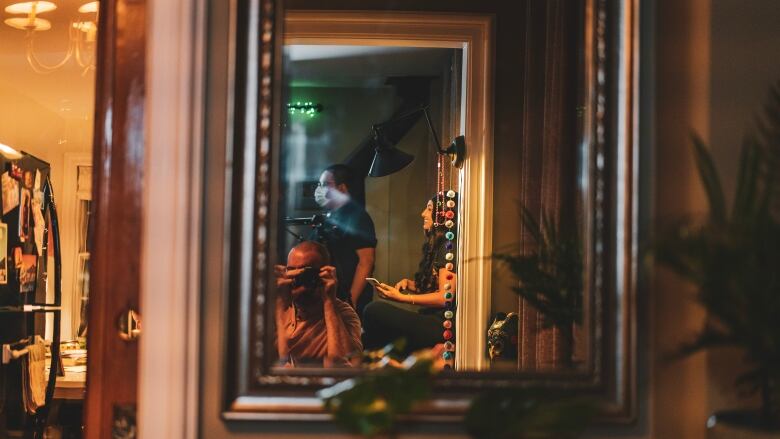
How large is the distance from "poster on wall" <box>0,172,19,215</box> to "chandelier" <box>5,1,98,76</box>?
1.92 ft

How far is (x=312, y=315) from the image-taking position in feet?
5.71

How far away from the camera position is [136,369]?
137 centimetres

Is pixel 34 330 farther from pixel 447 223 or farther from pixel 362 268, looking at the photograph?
pixel 447 223

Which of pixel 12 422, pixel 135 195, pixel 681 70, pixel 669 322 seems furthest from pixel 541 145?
pixel 12 422

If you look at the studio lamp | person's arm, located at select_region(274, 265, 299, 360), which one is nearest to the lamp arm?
the studio lamp

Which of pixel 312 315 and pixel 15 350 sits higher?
pixel 312 315

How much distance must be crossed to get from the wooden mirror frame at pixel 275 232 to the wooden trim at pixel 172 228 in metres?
0.06

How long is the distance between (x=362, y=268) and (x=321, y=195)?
0.77ft

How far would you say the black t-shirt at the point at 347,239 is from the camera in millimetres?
1866

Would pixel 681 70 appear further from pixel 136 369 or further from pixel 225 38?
pixel 136 369

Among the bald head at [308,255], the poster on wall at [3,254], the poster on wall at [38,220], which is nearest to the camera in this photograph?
the bald head at [308,255]

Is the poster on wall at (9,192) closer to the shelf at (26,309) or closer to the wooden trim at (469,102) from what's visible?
the shelf at (26,309)

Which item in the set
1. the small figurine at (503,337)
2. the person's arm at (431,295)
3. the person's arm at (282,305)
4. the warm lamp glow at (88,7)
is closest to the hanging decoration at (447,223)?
the person's arm at (431,295)

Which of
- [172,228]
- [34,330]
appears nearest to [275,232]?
[172,228]
